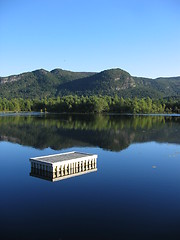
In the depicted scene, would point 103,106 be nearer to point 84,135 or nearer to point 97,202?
point 84,135

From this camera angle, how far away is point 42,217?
14398mm

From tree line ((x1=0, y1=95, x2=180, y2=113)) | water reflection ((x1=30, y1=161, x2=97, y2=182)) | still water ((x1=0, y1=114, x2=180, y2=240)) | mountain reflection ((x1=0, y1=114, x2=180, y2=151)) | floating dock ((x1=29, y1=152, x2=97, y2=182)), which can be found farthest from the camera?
tree line ((x1=0, y1=95, x2=180, y2=113))

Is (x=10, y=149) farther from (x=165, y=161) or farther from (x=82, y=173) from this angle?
(x=165, y=161)

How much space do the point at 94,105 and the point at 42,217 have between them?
5828 inches

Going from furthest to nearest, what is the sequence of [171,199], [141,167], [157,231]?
[141,167] < [171,199] < [157,231]

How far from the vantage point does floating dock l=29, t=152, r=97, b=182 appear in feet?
71.2

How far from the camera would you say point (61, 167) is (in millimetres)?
22250

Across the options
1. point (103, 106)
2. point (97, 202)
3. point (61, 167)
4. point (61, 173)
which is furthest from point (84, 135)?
point (103, 106)

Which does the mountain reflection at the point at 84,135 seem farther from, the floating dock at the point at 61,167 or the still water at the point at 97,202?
the floating dock at the point at 61,167

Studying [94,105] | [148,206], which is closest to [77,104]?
[94,105]

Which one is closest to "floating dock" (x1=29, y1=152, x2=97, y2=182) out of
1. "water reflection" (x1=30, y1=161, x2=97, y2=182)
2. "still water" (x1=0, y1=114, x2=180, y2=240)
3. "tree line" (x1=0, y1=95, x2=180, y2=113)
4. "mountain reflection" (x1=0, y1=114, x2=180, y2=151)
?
"water reflection" (x1=30, y1=161, x2=97, y2=182)

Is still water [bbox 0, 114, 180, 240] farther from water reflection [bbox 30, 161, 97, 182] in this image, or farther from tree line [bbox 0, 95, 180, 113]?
tree line [bbox 0, 95, 180, 113]

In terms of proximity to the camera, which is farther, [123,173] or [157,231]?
[123,173]

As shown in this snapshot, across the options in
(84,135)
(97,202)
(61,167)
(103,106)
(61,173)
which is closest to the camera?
(97,202)
